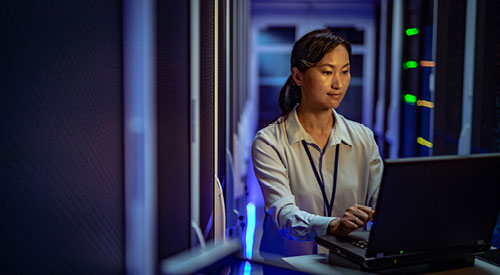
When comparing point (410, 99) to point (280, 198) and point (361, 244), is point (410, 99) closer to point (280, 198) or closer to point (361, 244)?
point (280, 198)

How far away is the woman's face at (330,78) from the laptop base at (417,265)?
0.61 metres

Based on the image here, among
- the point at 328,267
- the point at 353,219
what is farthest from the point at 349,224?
the point at 328,267

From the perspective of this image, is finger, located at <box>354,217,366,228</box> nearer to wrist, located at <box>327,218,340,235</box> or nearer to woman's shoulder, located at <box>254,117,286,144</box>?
wrist, located at <box>327,218,340,235</box>

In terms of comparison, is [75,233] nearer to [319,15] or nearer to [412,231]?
[412,231]

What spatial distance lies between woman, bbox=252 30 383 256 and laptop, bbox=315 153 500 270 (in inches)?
16.9

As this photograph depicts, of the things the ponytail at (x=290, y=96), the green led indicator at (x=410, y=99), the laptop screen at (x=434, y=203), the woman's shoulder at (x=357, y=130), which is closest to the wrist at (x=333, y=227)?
the laptop screen at (x=434, y=203)

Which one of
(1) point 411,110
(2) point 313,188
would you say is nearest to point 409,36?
(1) point 411,110

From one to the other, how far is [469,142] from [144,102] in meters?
2.30

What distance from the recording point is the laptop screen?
1.15m

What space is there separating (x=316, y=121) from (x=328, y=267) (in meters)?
0.65

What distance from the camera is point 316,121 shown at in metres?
1.84

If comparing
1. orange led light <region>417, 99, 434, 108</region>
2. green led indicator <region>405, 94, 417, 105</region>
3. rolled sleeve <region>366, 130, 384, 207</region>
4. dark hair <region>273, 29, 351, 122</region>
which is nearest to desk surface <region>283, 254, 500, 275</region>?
rolled sleeve <region>366, 130, 384, 207</region>

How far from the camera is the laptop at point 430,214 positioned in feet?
3.78

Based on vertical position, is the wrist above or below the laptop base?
above
